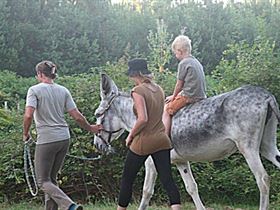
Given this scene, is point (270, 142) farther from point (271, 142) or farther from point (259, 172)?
point (259, 172)

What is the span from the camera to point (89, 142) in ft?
30.9

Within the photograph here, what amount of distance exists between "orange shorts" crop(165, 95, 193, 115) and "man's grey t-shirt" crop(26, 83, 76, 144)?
151cm

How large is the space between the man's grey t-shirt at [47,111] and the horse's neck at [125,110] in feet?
4.75

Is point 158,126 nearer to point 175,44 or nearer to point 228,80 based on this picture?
point 175,44

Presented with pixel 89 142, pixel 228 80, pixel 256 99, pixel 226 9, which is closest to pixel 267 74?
pixel 228 80

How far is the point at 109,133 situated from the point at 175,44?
165 centimetres

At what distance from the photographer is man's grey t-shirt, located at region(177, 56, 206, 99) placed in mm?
7215

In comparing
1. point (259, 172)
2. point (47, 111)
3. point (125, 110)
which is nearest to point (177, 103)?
point (125, 110)

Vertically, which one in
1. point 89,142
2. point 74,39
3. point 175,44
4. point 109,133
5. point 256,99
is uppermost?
point 175,44

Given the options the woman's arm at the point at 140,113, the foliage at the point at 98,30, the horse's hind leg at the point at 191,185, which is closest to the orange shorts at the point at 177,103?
the horse's hind leg at the point at 191,185

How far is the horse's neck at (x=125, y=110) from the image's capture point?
7.89 m

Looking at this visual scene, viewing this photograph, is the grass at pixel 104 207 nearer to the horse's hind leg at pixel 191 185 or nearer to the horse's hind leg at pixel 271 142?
the horse's hind leg at pixel 191 185

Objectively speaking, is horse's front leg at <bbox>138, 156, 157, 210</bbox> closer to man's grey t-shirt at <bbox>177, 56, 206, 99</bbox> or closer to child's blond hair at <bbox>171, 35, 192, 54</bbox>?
man's grey t-shirt at <bbox>177, 56, 206, 99</bbox>

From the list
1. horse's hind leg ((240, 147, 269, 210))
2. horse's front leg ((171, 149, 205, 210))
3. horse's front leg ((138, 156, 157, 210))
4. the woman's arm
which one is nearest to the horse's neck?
horse's front leg ((138, 156, 157, 210))
